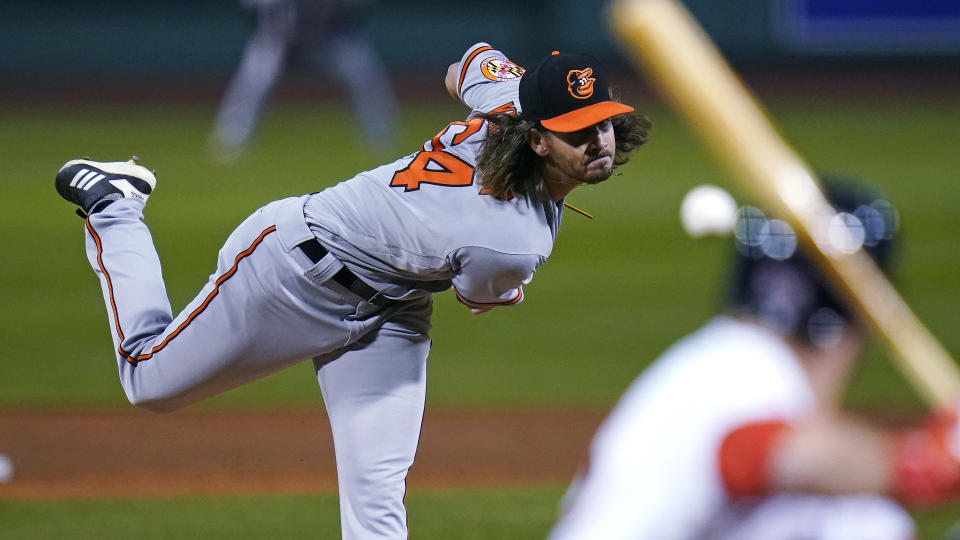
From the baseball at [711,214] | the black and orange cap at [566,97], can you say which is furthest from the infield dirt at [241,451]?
the baseball at [711,214]

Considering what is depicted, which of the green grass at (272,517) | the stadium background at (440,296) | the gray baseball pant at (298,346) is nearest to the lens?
the gray baseball pant at (298,346)

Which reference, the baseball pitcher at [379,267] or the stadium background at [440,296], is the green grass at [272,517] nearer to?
the stadium background at [440,296]

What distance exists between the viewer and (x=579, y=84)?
3635 mm

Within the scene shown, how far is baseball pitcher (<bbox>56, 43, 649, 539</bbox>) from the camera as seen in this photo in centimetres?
365

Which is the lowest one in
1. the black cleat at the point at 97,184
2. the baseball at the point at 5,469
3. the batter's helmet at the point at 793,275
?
the baseball at the point at 5,469

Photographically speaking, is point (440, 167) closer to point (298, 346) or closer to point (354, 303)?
point (354, 303)

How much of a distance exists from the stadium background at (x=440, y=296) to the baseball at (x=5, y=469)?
57 mm

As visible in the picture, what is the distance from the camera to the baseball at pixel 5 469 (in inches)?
246

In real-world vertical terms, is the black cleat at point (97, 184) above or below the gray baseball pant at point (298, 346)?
above

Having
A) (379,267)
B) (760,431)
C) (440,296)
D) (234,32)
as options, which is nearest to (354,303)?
(379,267)

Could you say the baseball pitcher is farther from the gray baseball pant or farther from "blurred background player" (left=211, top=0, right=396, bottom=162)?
"blurred background player" (left=211, top=0, right=396, bottom=162)

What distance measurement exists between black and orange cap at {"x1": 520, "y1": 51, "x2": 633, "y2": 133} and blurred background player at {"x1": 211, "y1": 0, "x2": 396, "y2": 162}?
516 inches

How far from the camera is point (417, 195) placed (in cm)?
376

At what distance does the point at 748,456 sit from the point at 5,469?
516 cm
